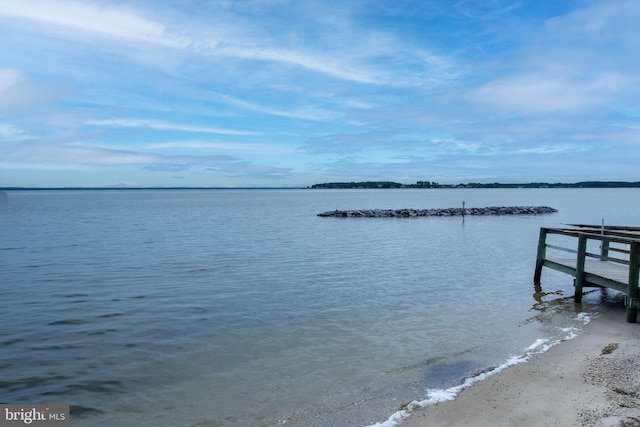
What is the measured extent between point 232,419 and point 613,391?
5315mm

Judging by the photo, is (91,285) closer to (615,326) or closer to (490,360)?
(490,360)

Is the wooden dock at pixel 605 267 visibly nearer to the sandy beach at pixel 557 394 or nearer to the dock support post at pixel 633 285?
the dock support post at pixel 633 285

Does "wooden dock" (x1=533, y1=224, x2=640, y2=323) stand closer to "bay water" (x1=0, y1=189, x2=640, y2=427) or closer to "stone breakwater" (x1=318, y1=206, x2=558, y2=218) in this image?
"bay water" (x1=0, y1=189, x2=640, y2=427)

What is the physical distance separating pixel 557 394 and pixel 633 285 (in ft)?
18.2

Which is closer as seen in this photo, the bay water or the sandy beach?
the sandy beach

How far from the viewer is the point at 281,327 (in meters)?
10.5
